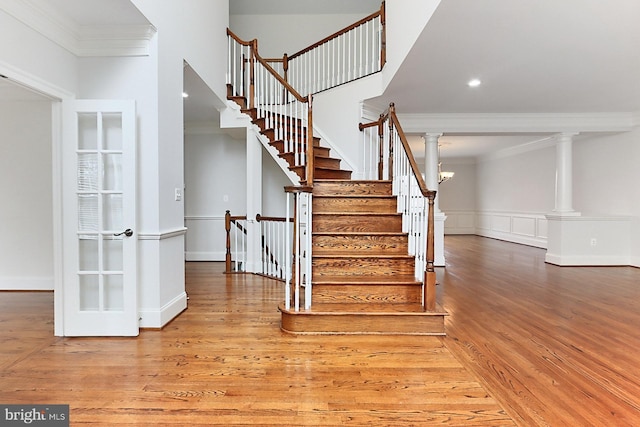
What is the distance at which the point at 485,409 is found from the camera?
1836 millimetres

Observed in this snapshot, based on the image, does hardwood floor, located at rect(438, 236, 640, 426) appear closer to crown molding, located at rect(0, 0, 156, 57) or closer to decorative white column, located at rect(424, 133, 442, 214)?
decorative white column, located at rect(424, 133, 442, 214)

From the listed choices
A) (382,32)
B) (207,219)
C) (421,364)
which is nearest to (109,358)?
(421,364)

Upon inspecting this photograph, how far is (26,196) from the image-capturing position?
A: 418cm

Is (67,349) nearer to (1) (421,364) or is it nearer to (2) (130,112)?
(2) (130,112)

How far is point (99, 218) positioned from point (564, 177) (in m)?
7.03

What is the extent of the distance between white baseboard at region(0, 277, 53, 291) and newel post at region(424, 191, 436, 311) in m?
4.45

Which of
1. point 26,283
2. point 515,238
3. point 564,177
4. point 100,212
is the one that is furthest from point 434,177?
point 26,283

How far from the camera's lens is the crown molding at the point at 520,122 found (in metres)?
5.82

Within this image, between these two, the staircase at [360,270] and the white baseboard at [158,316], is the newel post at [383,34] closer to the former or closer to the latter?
the staircase at [360,270]

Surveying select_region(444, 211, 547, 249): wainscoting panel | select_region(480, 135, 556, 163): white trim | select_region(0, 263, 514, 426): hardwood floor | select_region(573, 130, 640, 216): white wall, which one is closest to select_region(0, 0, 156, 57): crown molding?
select_region(0, 263, 514, 426): hardwood floor

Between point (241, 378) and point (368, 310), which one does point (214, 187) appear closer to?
point (368, 310)

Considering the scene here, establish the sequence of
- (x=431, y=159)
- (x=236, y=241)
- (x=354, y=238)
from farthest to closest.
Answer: (x=431, y=159), (x=236, y=241), (x=354, y=238)

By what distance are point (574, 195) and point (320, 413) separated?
7574 millimetres

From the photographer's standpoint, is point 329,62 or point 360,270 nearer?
point 360,270
